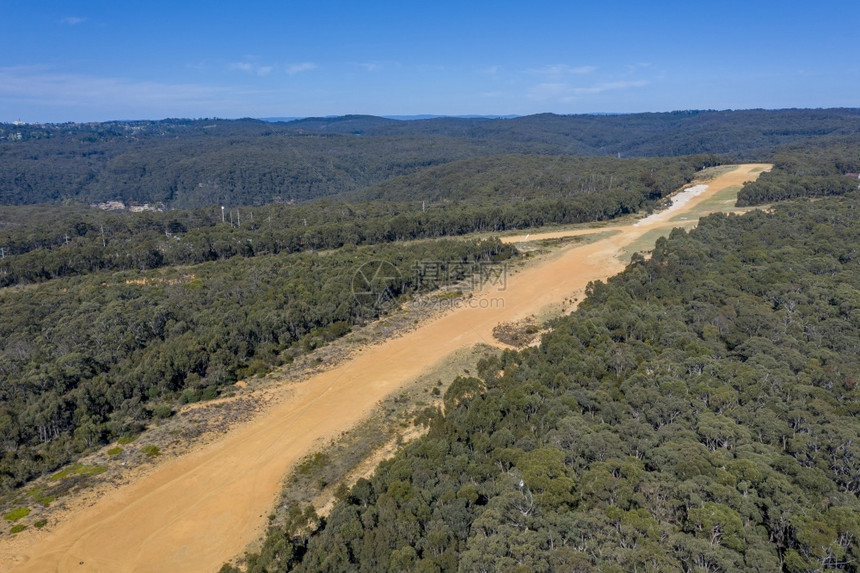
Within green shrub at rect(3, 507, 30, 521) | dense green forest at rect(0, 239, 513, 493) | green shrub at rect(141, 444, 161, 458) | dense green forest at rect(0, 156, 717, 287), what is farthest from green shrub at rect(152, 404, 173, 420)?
dense green forest at rect(0, 156, 717, 287)

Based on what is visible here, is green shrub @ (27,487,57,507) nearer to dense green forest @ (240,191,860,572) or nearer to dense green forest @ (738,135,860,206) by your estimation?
dense green forest @ (240,191,860,572)

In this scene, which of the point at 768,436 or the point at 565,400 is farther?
the point at 565,400

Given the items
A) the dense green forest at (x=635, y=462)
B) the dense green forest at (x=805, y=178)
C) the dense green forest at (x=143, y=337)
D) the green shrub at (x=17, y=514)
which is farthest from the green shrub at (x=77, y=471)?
the dense green forest at (x=805, y=178)

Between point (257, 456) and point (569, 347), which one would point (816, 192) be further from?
point (257, 456)

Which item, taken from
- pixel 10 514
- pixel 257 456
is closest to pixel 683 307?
pixel 257 456

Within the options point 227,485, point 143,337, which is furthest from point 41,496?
point 143,337

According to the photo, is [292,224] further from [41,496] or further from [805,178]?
[805,178]
